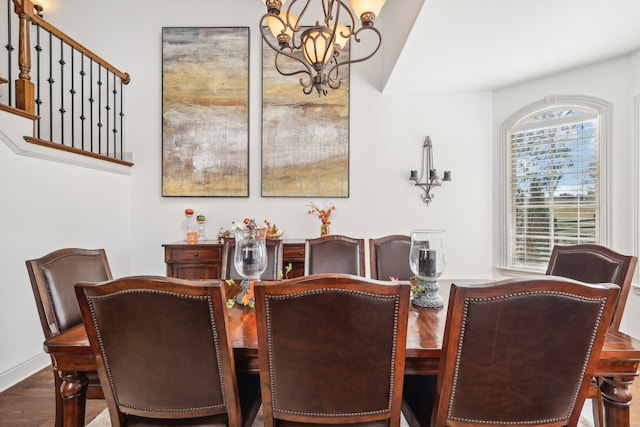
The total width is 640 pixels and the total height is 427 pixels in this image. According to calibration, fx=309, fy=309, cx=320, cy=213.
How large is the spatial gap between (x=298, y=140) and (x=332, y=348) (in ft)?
9.68

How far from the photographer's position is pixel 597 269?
1.61 meters

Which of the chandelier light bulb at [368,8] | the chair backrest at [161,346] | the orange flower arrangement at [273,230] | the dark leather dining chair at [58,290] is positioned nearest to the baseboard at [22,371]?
the dark leather dining chair at [58,290]

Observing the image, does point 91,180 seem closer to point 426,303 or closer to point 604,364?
point 426,303

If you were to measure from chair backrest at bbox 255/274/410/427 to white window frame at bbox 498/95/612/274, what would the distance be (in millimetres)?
3068

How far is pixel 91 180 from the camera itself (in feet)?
9.64

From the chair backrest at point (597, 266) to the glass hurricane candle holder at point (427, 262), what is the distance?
77 centimetres

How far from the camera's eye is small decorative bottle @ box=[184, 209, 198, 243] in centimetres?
331

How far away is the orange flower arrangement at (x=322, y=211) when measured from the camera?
3443 millimetres

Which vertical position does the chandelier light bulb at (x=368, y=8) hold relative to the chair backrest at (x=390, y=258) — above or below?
above

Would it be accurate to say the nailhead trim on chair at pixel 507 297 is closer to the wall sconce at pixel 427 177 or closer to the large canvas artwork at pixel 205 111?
the wall sconce at pixel 427 177

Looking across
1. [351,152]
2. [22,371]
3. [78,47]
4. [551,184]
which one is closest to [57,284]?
[22,371]

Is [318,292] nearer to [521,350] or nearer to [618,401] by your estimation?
[521,350]

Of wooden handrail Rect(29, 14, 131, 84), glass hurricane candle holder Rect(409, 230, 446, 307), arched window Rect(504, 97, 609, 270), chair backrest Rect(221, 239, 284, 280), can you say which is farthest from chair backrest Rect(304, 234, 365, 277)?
wooden handrail Rect(29, 14, 131, 84)

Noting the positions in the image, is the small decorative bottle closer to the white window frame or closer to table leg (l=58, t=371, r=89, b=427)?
table leg (l=58, t=371, r=89, b=427)
